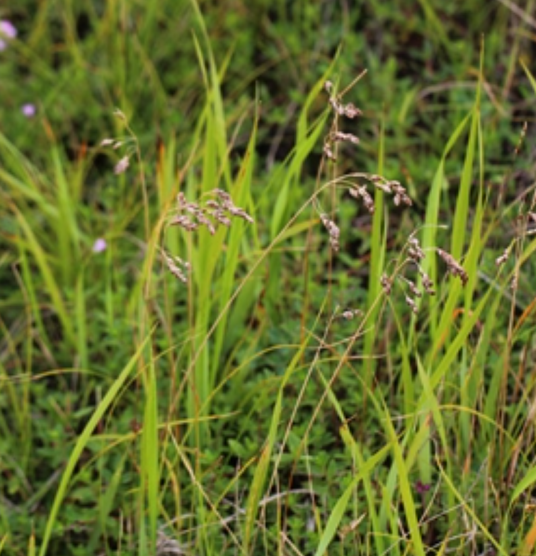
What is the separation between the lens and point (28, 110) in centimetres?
283

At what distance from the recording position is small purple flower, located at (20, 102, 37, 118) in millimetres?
2828

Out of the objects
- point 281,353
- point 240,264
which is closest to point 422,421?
point 281,353

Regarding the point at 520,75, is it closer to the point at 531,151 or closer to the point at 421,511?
the point at 531,151

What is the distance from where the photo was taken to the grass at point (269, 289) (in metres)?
1.80

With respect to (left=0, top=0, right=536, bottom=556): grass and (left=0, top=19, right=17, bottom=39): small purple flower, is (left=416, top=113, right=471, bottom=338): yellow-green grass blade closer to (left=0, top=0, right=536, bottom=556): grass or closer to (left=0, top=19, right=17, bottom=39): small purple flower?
(left=0, top=0, right=536, bottom=556): grass

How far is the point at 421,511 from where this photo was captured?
189cm

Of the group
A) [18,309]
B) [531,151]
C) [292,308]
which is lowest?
[18,309]

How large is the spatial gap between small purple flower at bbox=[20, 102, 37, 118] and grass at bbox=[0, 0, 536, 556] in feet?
0.14

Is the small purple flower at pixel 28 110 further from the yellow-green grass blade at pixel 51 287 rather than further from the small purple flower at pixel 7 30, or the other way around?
the yellow-green grass blade at pixel 51 287

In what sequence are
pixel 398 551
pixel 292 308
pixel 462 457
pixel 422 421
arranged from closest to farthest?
pixel 398 551
pixel 422 421
pixel 462 457
pixel 292 308

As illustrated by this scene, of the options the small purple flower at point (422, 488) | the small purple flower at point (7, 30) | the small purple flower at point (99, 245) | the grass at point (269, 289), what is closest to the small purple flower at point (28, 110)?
the grass at point (269, 289)

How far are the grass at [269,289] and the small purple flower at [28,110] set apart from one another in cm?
4

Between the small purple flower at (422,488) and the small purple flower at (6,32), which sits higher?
the small purple flower at (6,32)

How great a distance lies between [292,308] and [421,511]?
0.57 meters
